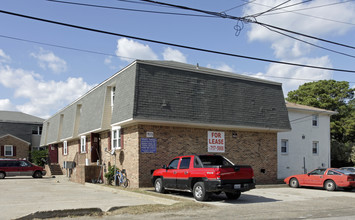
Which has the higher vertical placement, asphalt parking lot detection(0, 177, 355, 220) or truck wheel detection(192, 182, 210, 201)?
truck wheel detection(192, 182, 210, 201)

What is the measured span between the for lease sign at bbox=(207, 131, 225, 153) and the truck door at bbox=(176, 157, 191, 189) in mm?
6074

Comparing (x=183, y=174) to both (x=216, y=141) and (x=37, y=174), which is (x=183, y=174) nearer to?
(x=216, y=141)

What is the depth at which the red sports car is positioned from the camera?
1883 cm

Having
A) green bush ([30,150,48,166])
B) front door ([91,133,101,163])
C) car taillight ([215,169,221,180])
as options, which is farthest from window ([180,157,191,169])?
green bush ([30,150,48,166])

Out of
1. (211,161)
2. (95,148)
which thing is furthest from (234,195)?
(95,148)

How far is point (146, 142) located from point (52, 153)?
70.5ft

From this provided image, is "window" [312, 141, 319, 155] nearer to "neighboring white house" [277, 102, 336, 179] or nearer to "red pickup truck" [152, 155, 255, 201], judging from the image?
"neighboring white house" [277, 102, 336, 179]

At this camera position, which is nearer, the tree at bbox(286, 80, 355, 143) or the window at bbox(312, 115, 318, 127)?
the window at bbox(312, 115, 318, 127)

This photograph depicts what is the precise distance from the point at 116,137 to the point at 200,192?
30.3 ft

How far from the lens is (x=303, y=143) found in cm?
3019

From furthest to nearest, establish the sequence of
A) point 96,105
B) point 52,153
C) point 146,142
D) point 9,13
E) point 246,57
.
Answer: point 52,153 → point 96,105 → point 146,142 → point 246,57 → point 9,13

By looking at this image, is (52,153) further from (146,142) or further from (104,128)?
(146,142)

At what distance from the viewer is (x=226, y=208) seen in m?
12.4

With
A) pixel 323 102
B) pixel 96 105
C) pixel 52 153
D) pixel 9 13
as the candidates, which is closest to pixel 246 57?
pixel 9 13
